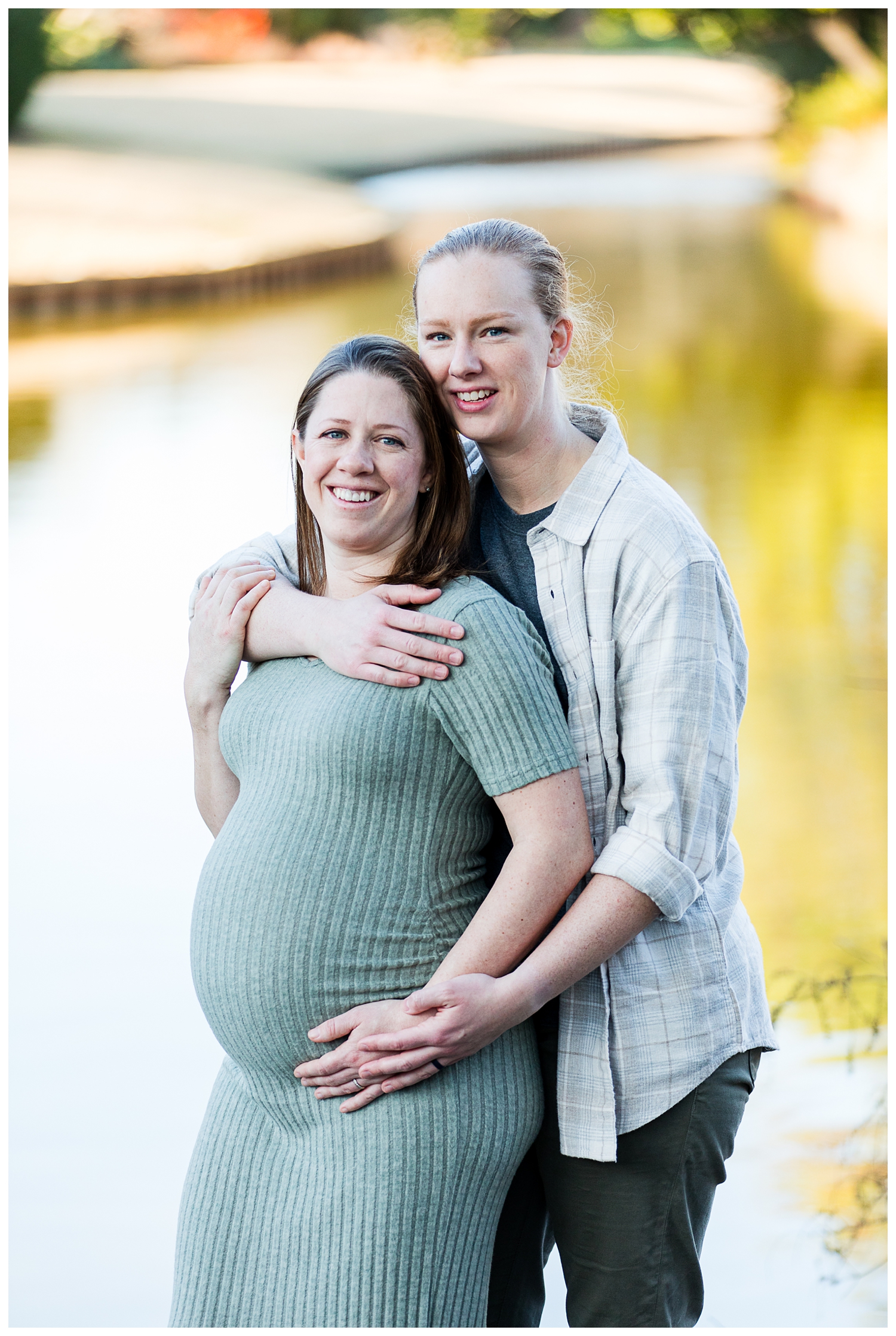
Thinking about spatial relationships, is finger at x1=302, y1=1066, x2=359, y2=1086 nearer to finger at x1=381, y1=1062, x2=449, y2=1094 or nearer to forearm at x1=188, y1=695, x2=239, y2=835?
Answer: finger at x1=381, y1=1062, x2=449, y2=1094

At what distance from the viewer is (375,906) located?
1.39 metres

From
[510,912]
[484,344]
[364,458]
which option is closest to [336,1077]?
[510,912]

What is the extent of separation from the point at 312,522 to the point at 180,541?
253 inches

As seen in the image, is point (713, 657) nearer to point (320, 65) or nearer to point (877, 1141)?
point (877, 1141)

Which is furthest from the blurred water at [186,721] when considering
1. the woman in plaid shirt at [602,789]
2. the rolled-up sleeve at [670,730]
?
the rolled-up sleeve at [670,730]

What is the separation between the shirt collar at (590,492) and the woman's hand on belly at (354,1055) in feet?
1.69

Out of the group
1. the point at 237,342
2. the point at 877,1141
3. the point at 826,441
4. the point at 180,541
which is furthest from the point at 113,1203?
the point at 237,342

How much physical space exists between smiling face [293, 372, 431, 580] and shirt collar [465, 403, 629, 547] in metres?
0.15

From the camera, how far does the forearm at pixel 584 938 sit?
136 cm

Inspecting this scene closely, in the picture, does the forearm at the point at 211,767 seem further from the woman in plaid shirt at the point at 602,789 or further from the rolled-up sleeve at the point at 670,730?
the rolled-up sleeve at the point at 670,730

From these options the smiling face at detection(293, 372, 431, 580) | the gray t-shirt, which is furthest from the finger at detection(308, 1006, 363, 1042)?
the smiling face at detection(293, 372, 431, 580)

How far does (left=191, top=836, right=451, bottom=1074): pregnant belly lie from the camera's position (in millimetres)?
1392

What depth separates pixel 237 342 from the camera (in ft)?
36.8

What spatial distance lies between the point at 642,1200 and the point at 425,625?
26.9 inches
